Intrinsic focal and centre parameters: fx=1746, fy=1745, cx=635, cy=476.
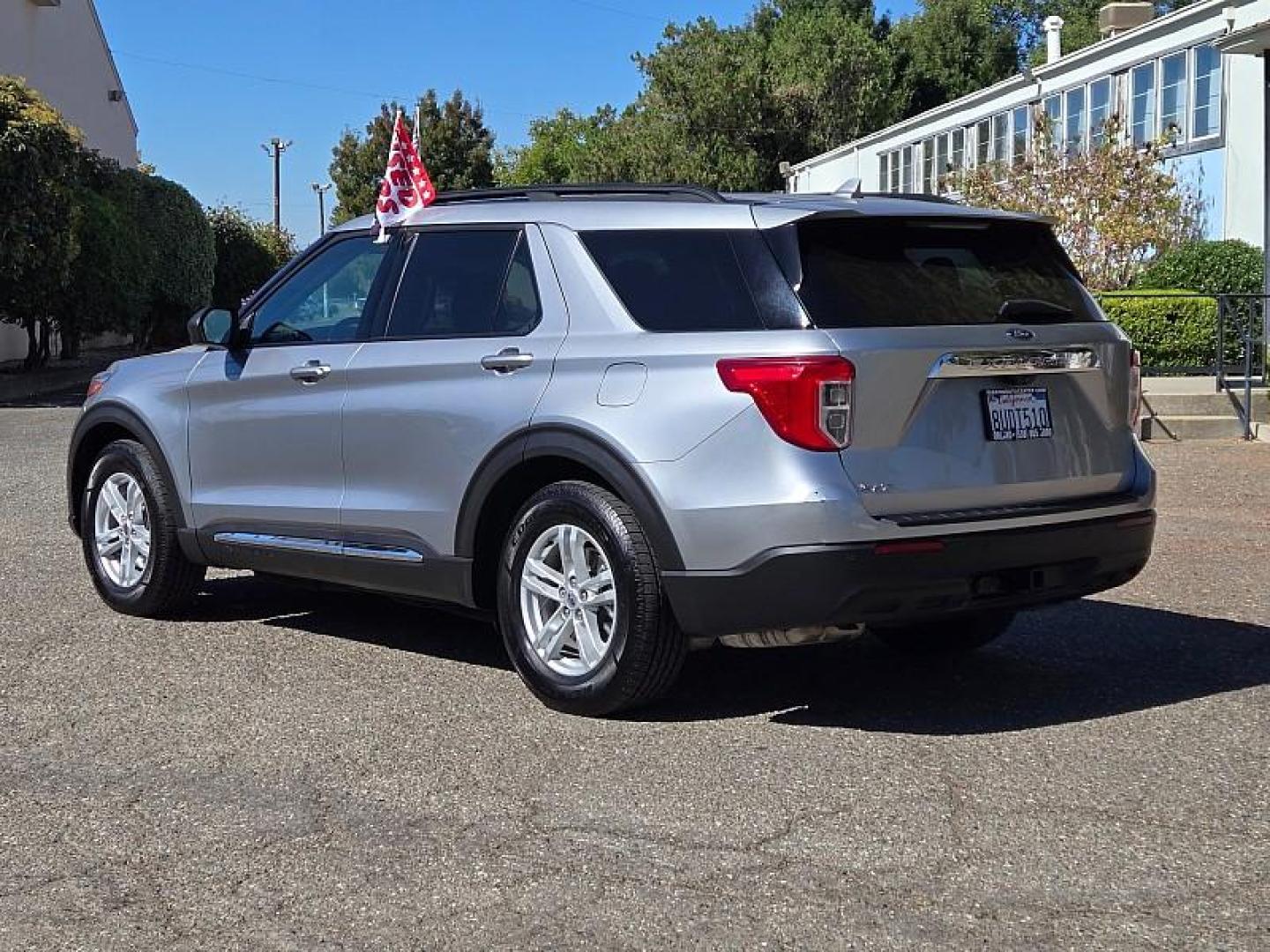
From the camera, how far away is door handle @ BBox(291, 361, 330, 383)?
263 inches

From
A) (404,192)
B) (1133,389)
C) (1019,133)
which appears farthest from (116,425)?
(1019,133)

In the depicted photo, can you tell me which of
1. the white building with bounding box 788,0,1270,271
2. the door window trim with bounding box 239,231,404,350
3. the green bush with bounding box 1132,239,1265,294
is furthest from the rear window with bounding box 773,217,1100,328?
the green bush with bounding box 1132,239,1265,294

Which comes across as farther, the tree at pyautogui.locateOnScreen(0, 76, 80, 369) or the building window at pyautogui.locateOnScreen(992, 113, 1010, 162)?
the building window at pyautogui.locateOnScreen(992, 113, 1010, 162)

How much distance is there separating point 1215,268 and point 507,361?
18624mm

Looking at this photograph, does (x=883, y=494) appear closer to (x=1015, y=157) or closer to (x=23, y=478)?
(x=23, y=478)

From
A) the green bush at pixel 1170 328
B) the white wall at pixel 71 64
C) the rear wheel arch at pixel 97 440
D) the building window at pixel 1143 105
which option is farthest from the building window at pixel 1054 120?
the rear wheel arch at pixel 97 440

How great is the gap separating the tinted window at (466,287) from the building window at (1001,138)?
27079 millimetres

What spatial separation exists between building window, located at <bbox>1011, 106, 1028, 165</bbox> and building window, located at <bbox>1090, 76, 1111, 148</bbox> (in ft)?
8.24

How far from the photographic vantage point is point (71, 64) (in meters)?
40.5

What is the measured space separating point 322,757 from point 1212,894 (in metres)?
2.62

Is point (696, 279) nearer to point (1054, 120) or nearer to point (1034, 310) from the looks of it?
point (1034, 310)

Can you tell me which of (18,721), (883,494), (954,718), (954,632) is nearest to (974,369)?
(883,494)

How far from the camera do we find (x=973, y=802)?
15.8 ft

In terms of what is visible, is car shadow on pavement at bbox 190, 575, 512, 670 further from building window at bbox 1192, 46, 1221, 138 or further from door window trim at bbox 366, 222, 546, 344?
building window at bbox 1192, 46, 1221, 138
